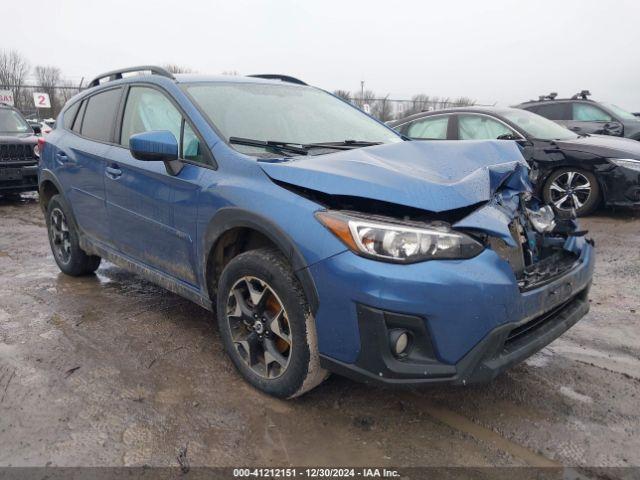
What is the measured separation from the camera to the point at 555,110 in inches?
398

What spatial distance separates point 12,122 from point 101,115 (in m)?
7.37

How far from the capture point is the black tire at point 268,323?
234cm

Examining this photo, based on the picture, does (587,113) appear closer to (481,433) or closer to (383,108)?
(481,433)

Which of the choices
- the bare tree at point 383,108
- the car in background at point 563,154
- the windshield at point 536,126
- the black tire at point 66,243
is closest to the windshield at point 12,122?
the black tire at point 66,243

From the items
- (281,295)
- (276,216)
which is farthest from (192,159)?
(281,295)

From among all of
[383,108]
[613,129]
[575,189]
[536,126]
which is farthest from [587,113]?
[383,108]

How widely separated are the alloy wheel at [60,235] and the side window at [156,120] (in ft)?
4.65

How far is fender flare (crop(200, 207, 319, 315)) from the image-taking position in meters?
2.26

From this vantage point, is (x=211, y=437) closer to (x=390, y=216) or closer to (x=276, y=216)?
(x=276, y=216)

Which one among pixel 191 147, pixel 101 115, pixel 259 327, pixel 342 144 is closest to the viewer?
pixel 259 327

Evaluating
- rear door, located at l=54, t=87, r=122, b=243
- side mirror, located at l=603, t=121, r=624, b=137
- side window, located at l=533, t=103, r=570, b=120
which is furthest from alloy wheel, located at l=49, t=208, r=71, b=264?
side window, located at l=533, t=103, r=570, b=120

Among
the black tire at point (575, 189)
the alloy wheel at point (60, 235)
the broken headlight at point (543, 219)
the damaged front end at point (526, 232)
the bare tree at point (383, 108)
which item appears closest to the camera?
the damaged front end at point (526, 232)

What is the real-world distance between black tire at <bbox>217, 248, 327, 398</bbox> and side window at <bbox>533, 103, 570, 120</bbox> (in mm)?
9327

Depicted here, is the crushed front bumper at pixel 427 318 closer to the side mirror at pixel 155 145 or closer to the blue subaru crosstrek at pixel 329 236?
the blue subaru crosstrek at pixel 329 236
